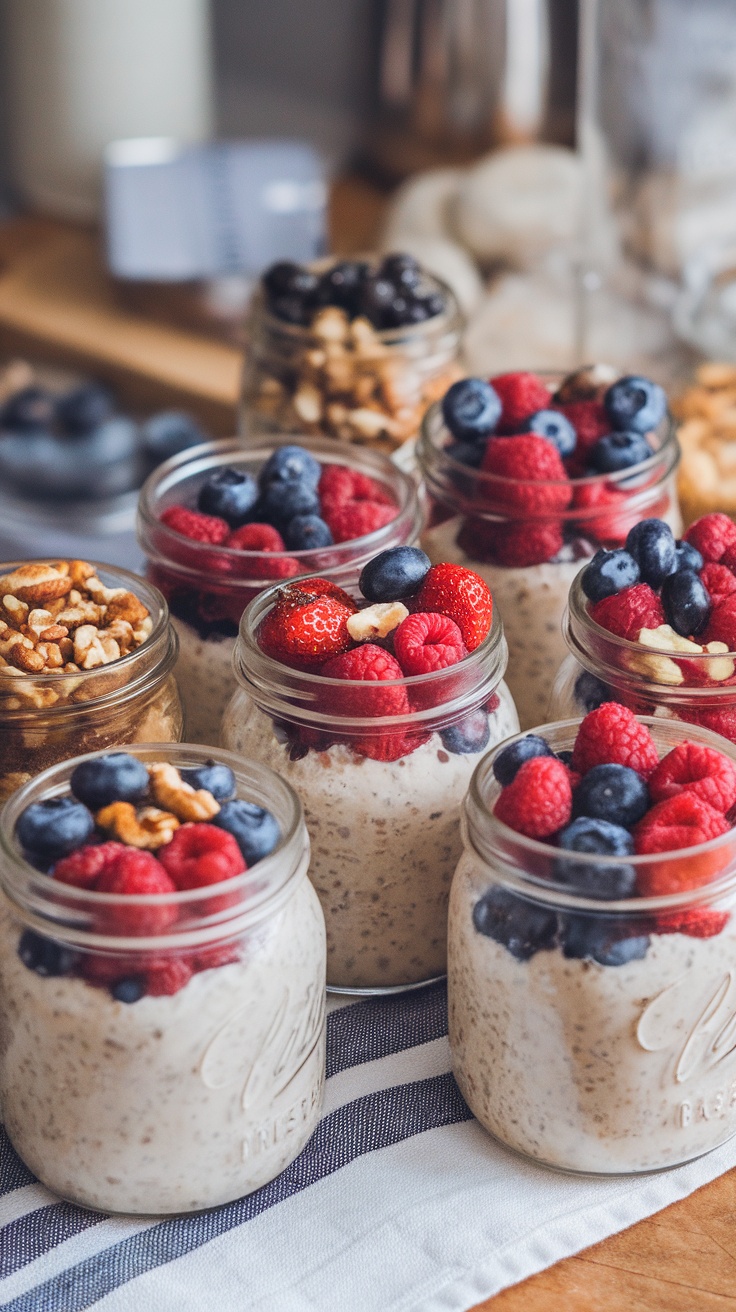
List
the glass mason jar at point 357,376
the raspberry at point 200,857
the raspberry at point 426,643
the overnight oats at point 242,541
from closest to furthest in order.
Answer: the raspberry at point 200,857 < the raspberry at point 426,643 < the overnight oats at point 242,541 < the glass mason jar at point 357,376

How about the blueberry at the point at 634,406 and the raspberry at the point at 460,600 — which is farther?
the blueberry at the point at 634,406

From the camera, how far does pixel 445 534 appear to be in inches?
46.0

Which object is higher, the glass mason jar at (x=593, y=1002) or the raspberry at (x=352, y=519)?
the raspberry at (x=352, y=519)

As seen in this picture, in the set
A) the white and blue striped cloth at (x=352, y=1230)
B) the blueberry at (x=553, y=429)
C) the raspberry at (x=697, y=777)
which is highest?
the blueberry at (x=553, y=429)

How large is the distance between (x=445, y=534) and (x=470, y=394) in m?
0.11

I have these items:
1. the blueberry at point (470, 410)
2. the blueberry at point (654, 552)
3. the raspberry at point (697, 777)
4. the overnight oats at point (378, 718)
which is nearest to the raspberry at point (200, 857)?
the overnight oats at point (378, 718)

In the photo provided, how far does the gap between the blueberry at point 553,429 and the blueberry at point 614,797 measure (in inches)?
14.5

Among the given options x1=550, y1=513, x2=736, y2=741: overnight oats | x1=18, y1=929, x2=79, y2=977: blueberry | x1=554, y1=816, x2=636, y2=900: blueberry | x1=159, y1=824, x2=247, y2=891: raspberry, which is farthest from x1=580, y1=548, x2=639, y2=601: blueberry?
x1=18, y1=929, x2=79, y2=977: blueberry

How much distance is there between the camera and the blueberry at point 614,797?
817 mm

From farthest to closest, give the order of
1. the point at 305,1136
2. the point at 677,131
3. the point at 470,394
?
the point at 677,131
the point at 470,394
the point at 305,1136

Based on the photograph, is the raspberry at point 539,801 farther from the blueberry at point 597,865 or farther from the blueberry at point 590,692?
the blueberry at point 590,692

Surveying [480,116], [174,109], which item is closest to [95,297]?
[174,109]

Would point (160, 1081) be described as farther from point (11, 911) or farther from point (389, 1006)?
point (389, 1006)

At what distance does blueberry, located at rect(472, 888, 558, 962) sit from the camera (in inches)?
32.3
